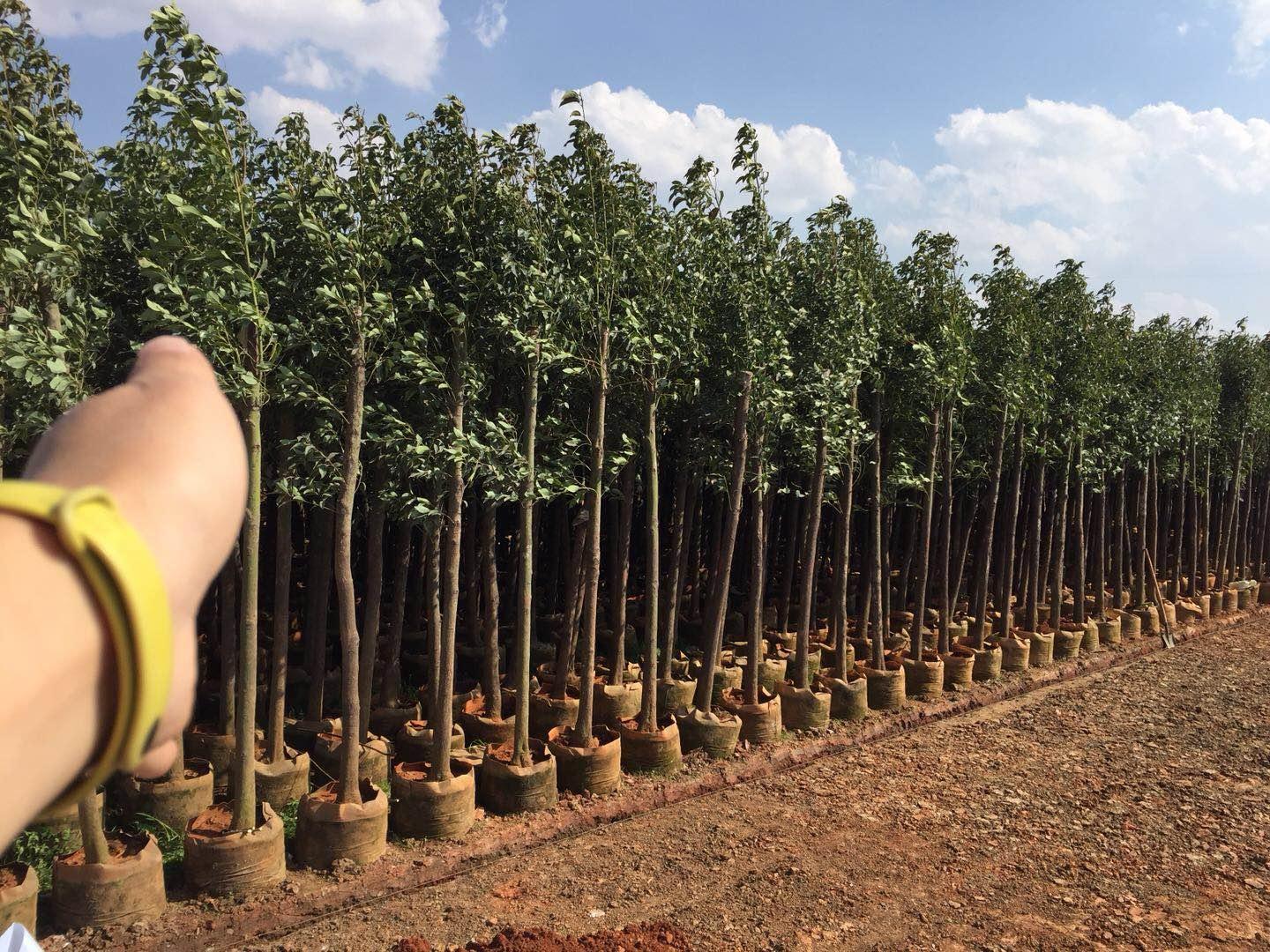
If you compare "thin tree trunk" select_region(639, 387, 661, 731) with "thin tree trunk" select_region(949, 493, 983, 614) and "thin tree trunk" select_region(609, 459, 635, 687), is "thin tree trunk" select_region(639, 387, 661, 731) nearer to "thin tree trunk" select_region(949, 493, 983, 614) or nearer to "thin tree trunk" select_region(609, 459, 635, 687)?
"thin tree trunk" select_region(609, 459, 635, 687)

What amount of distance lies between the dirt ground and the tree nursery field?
0.34ft

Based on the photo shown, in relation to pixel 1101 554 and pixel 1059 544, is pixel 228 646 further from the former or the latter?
pixel 1101 554

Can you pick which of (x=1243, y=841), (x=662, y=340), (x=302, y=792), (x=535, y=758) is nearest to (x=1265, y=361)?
(x=1243, y=841)

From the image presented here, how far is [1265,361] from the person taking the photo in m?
21.0

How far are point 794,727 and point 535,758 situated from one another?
3476mm

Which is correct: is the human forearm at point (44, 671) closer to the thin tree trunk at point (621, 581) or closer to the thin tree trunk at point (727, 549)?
the thin tree trunk at point (727, 549)

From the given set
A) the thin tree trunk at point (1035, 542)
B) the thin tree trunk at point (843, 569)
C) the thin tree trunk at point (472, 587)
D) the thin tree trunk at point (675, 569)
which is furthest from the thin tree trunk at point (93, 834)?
the thin tree trunk at point (1035, 542)

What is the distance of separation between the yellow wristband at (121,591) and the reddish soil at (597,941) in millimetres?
5437

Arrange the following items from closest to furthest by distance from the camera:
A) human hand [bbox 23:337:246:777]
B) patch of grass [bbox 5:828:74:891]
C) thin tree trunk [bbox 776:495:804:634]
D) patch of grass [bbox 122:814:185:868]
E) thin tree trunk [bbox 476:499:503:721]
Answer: human hand [bbox 23:337:246:777], patch of grass [bbox 5:828:74:891], patch of grass [bbox 122:814:185:868], thin tree trunk [bbox 476:499:503:721], thin tree trunk [bbox 776:495:804:634]

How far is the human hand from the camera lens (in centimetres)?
62

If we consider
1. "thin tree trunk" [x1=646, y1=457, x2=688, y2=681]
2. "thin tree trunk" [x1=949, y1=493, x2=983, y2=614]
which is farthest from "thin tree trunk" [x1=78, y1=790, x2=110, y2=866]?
"thin tree trunk" [x1=949, y1=493, x2=983, y2=614]

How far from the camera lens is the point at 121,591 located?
0.52 m

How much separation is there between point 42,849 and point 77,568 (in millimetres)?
8005

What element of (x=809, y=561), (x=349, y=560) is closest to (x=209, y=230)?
(x=349, y=560)
